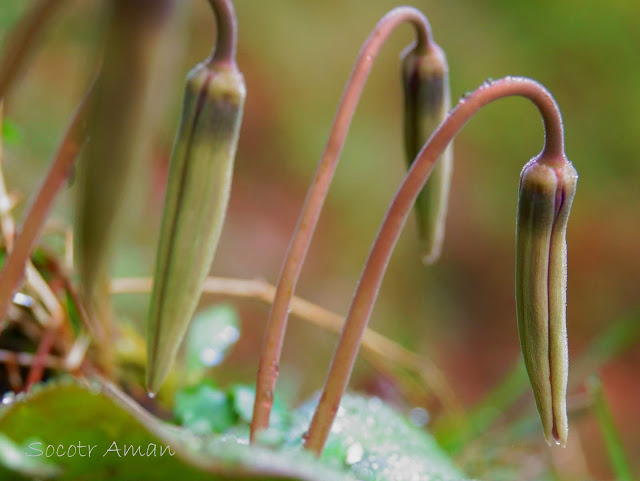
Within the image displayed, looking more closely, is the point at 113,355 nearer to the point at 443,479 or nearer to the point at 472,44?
the point at 443,479

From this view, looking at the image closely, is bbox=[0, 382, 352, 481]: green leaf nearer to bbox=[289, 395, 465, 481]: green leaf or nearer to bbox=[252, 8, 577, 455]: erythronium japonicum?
bbox=[252, 8, 577, 455]: erythronium japonicum

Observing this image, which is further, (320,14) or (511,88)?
(320,14)

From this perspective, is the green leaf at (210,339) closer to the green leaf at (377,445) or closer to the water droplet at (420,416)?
the green leaf at (377,445)

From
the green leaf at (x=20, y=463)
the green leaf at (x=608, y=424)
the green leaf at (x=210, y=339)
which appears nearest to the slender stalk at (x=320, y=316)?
the green leaf at (x=210, y=339)

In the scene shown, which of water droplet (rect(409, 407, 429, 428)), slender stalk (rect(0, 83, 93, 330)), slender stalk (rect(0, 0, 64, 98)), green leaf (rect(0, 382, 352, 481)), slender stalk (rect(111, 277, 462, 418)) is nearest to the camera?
green leaf (rect(0, 382, 352, 481))

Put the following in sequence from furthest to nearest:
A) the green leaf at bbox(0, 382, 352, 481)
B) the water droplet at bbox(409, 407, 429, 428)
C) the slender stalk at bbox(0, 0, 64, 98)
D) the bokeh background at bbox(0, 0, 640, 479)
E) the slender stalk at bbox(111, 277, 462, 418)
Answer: the bokeh background at bbox(0, 0, 640, 479) → the water droplet at bbox(409, 407, 429, 428) → the slender stalk at bbox(111, 277, 462, 418) → the slender stalk at bbox(0, 0, 64, 98) → the green leaf at bbox(0, 382, 352, 481)

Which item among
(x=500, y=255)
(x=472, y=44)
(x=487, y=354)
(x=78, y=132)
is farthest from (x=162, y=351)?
(x=472, y=44)

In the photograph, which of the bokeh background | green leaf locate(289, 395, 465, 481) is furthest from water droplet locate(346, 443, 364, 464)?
the bokeh background
